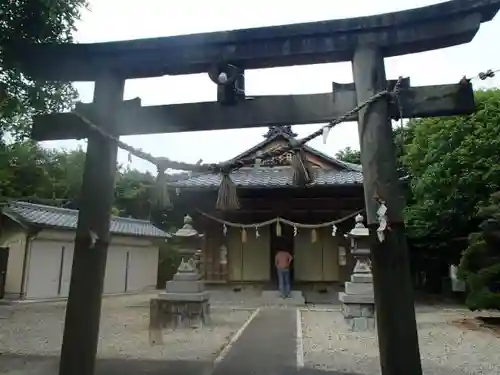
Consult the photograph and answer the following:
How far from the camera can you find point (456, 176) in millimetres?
12648

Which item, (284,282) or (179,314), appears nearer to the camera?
(179,314)

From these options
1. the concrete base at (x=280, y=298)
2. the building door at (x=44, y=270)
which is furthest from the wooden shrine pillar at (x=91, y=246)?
the building door at (x=44, y=270)

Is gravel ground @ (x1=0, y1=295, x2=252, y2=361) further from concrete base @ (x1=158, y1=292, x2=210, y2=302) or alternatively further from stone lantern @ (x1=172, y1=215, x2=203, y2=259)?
stone lantern @ (x1=172, y1=215, x2=203, y2=259)

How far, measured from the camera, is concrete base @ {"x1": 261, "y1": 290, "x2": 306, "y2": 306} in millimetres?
13401

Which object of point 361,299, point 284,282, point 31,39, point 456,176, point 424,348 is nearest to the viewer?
point 31,39

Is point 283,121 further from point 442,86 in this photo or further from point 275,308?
point 275,308

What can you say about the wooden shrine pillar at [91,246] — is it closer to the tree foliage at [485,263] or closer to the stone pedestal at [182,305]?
the stone pedestal at [182,305]

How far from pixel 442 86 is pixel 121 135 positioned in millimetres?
2763

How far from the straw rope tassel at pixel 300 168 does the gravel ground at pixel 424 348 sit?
122 inches

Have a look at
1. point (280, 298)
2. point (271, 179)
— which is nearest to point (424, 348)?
point (280, 298)

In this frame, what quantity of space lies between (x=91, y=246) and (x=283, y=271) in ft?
34.5

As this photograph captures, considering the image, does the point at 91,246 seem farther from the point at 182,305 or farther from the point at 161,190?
the point at 182,305

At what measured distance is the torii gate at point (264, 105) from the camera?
123 inches

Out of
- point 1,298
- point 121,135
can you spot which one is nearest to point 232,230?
point 1,298
